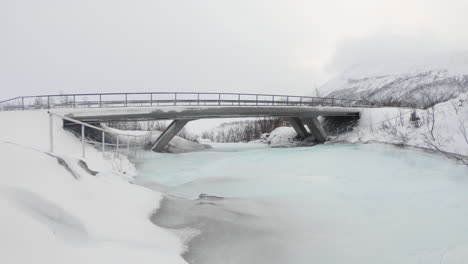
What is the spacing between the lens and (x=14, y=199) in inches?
93.5

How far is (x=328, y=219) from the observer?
494 cm

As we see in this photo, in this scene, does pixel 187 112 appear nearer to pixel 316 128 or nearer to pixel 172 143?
pixel 172 143

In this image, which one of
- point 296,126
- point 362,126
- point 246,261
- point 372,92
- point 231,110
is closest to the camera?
point 246,261

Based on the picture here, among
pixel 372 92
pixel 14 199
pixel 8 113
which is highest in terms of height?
pixel 372 92

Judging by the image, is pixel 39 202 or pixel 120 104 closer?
pixel 39 202

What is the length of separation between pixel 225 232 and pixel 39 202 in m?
2.34

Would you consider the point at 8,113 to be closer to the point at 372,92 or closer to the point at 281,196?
the point at 281,196

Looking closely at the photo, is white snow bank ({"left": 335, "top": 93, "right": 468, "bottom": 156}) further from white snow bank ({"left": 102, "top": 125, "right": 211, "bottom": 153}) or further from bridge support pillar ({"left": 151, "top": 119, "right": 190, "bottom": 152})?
white snow bank ({"left": 102, "top": 125, "right": 211, "bottom": 153})

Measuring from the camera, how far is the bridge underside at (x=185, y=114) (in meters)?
17.0

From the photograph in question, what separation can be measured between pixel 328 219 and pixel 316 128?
22341 millimetres

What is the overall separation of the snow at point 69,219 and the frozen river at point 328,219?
18.1 inches

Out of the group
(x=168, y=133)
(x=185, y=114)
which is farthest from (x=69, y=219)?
(x=168, y=133)

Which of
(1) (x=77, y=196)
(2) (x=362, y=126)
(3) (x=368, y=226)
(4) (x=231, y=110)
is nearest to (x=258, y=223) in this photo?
(3) (x=368, y=226)

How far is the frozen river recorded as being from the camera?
139 inches
